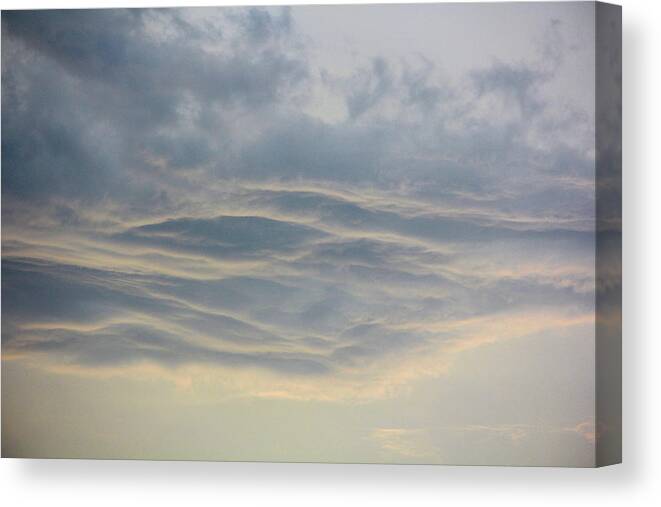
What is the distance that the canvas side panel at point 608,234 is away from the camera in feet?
19.5

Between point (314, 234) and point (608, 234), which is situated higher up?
point (608, 234)

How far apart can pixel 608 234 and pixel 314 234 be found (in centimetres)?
157

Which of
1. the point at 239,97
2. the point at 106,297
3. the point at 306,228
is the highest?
the point at 239,97

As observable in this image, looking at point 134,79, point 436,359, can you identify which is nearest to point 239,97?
point 134,79

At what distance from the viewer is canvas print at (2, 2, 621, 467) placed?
5957mm

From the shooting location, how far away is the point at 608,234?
19.6 ft

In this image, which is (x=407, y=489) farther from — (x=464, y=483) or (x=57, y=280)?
(x=57, y=280)

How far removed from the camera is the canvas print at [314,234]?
235 inches

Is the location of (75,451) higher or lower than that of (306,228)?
lower

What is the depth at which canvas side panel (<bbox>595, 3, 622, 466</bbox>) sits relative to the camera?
595 centimetres

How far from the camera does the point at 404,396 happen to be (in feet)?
19.7

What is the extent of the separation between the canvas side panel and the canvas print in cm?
2

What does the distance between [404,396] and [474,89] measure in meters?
1.68

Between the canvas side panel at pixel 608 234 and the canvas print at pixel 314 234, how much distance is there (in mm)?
16
